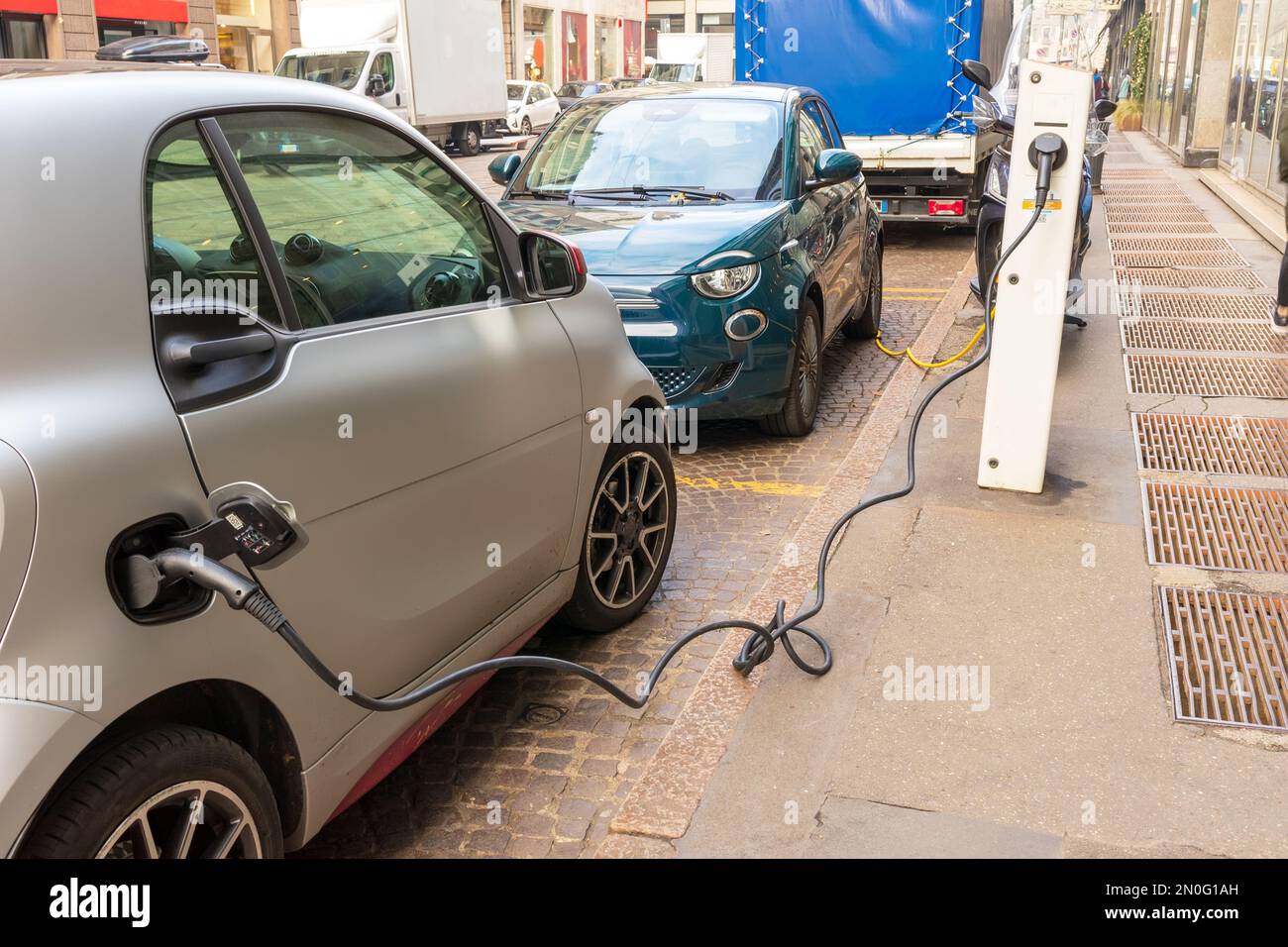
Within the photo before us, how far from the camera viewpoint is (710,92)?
24.9 feet

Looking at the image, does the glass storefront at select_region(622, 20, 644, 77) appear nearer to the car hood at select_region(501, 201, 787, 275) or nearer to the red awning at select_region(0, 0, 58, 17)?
the red awning at select_region(0, 0, 58, 17)

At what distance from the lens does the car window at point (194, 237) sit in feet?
7.68

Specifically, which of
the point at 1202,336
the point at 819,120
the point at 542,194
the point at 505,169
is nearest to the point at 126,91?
the point at 542,194

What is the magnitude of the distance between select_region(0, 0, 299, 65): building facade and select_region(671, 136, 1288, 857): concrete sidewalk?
2143cm

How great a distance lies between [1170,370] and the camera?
7.55 metres

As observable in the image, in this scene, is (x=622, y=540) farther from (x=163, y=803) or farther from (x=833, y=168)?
(x=833, y=168)

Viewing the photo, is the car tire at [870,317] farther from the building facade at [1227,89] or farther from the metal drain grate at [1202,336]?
the building facade at [1227,89]

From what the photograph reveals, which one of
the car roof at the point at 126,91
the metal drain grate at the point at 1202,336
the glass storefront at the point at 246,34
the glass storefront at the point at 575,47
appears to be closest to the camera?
the car roof at the point at 126,91

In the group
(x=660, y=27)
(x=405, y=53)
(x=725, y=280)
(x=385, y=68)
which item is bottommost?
(x=725, y=280)

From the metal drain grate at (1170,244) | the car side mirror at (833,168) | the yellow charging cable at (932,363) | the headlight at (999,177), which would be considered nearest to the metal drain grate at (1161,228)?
the metal drain grate at (1170,244)

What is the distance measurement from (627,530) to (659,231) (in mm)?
2473

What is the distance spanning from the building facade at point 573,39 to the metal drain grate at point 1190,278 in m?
42.3
